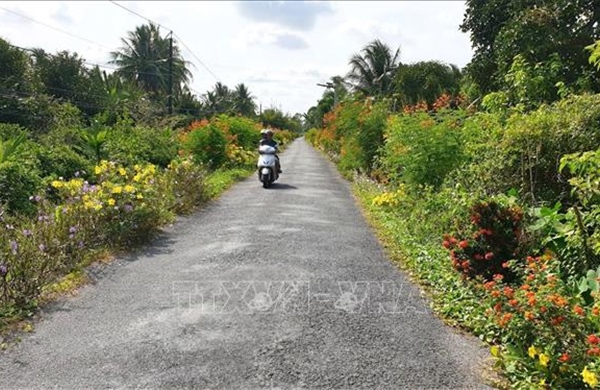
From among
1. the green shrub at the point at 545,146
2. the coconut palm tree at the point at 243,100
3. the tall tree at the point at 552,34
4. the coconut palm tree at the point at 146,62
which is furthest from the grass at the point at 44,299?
the coconut palm tree at the point at 243,100

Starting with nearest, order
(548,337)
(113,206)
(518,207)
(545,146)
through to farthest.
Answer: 1. (548,337)
2. (518,207)
3. (545,146)
4. (113,206)

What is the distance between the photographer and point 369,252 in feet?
23.5

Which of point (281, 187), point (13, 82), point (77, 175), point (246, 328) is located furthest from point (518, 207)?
point (13, 82)

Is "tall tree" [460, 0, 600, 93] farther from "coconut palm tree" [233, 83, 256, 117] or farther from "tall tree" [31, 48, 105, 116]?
"coconut palm tree" [233, 83, 256, 117]

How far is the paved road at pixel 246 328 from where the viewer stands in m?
3.62

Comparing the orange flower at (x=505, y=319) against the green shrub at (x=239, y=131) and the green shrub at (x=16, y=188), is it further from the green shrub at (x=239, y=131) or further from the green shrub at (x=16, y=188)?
the green shrub at (x=239, y=131)

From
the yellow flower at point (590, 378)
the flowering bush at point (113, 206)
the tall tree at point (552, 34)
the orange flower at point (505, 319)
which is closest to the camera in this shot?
the yellow flower at point (590, 378)

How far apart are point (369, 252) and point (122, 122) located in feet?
41.5

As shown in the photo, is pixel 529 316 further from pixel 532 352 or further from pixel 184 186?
pixel 184 186

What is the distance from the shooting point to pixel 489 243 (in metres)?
5.26

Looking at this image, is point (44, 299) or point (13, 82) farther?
→ point (13, 82)

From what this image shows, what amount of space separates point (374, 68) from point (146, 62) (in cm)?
2237

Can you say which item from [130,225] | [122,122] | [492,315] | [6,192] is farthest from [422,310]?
[122,122]

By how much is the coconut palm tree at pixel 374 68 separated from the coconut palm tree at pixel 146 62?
18.7 meters
